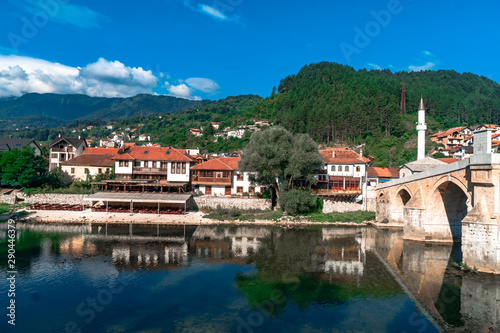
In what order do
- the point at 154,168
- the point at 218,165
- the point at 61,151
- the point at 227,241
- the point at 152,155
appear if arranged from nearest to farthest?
1. the point at 227,241
2. the point at 218,165
3. the point at 154,168
4. the point at 152,155
5. the point at 61,151

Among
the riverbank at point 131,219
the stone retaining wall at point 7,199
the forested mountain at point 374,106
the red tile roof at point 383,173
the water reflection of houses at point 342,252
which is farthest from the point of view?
the forested mountain at point 374,106

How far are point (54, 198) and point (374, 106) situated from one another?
218 ft

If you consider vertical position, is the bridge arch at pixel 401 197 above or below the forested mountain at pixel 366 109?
below

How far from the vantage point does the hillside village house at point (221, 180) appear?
37731 millimetres

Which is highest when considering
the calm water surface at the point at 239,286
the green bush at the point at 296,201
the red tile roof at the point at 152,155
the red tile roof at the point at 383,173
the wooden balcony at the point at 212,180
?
the red tile roof at the point at 152,155

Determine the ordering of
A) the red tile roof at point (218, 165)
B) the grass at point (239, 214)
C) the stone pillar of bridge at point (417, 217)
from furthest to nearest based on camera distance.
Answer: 1. the red tile roof at point (218, 165)
2. the grass at point (239, 214)
3. the stone pillar of bridge at point (417, 217)

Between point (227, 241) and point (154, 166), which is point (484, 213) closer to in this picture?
point (227, 241)

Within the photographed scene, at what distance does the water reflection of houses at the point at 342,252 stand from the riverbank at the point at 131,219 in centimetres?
391

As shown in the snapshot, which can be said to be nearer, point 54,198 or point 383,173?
point 54,198

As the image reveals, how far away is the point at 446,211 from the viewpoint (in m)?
25.3

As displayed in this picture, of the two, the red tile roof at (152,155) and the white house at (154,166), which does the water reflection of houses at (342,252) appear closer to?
the white house at (154,166)

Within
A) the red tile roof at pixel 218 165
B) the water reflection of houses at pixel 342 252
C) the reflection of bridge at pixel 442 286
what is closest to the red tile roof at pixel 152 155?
the red tile roof at pixel 218 165

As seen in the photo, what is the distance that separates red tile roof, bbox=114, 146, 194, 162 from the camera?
3859cm

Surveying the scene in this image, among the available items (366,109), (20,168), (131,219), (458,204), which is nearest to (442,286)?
(458,204)
